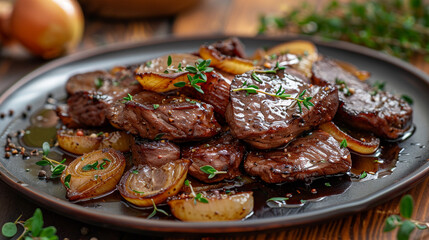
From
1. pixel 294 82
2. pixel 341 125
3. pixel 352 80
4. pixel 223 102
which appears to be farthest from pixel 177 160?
pixel 352 80

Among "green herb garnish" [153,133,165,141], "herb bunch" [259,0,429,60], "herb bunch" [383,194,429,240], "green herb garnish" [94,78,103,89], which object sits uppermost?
"herb bunch" [259,0,429,60]

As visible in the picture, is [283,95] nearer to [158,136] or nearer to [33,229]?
[158,136]

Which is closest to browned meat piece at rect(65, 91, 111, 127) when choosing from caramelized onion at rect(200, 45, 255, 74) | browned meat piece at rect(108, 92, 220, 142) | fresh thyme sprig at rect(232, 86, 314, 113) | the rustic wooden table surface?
browned meat piece at rect(108, 92, 220, 142)

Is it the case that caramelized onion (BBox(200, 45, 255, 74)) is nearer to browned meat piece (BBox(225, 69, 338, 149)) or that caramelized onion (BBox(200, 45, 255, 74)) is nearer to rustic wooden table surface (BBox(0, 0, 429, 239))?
browned meat piece (BBox(225, 69, 338, 149))

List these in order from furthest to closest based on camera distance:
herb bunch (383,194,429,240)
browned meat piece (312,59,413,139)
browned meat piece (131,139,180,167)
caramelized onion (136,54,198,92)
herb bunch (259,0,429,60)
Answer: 1. herb bunch (259,0,429,60)
2. browned meat piece (312,59,413,139)
3. caramelized onion (136,54,198,92)
4. browned meat piece (131,139,180,167)
5. herb bunch (383,194,429,240)

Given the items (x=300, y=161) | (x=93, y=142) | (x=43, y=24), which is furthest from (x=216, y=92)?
(x=43, y=24)
